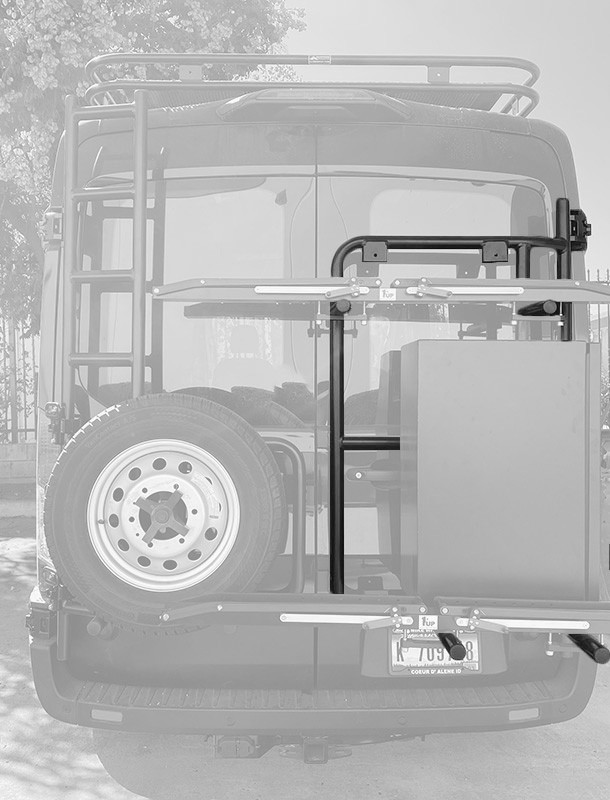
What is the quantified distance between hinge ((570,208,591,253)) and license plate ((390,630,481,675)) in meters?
1.42

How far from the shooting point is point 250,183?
10.4ft

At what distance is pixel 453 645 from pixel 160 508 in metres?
1.00

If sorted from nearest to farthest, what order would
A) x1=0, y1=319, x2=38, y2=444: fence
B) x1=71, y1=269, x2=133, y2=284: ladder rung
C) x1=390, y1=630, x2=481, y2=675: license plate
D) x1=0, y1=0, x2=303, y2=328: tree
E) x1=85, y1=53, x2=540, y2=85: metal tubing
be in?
1. x1=390, y1=630, x2=481, y2=675: license plate
2. x1=71, y1=269, x2=133, y2=284: ladder rung
3. x1=85, y1=53, x2=540, y2=85: metal tubing
4. x1=0, y1=0, x2=303, y2=328: tree
5. x1=0, y1=319, x2=38, y2=444: fence

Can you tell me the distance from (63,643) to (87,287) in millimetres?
1324

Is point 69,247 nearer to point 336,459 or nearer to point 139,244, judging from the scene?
point 139,244

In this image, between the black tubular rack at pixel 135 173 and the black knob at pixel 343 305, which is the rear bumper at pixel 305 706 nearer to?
the black tubular rack at pixel 135 173

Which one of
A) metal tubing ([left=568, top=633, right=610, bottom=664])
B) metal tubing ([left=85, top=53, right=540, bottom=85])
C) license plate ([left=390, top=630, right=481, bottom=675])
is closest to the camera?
metal tubing ([left=568, top=633, right=610, bottom=664])

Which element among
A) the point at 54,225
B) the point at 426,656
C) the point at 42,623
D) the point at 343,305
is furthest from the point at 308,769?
the point at 54,225

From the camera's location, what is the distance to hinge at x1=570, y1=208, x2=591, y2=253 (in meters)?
3.02

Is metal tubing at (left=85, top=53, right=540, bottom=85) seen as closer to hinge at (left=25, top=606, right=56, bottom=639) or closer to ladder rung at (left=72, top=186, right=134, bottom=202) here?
ladder rung at (left=72, top=186, right=134, bottom=202)

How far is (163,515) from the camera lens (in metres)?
2.74

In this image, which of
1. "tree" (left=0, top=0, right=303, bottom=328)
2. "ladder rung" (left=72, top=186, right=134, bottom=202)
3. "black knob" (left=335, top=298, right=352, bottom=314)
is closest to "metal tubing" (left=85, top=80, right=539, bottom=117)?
"ladder rung" (left=72, top=186, right=134, bottom=202)

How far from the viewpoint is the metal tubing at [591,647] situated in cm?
249

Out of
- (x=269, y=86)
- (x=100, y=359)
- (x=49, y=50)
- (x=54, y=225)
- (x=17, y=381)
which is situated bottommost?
(x=100, y=359)
